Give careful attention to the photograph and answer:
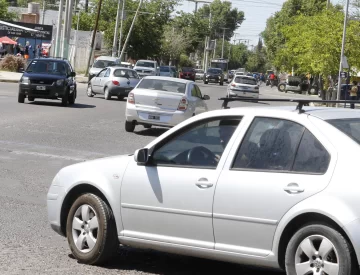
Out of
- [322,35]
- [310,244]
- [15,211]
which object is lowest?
[15,211]

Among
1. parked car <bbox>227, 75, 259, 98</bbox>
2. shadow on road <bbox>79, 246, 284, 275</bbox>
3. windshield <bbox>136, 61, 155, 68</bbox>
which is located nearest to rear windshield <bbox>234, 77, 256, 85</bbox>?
parked car <bbox>227, 75, 259, 98</bbox>

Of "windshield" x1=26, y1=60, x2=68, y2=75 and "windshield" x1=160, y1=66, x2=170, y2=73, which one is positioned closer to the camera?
"windshield" x1=26, y1=60, x2=68, y2=75

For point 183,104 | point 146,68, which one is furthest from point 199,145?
point 146,68

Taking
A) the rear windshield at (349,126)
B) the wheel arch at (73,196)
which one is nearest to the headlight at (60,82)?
the wheel arch at (73,196)

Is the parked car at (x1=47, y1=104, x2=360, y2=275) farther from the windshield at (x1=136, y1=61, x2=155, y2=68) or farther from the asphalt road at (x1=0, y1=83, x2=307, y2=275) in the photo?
the windshield at (x1=136, y1=61, x2=155, y2=68)

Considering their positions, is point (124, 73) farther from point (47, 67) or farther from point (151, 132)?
point (151, 132)

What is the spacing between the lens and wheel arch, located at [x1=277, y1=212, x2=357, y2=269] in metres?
6.11

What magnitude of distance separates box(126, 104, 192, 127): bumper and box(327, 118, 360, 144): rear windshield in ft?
50.9

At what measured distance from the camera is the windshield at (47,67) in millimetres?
31234

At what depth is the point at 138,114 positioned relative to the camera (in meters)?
22.5

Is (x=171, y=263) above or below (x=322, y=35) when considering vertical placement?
below

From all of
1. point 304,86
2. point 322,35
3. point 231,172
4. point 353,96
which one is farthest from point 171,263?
point 304,86

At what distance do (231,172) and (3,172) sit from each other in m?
7.57

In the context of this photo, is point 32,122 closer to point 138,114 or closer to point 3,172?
point 138,114
